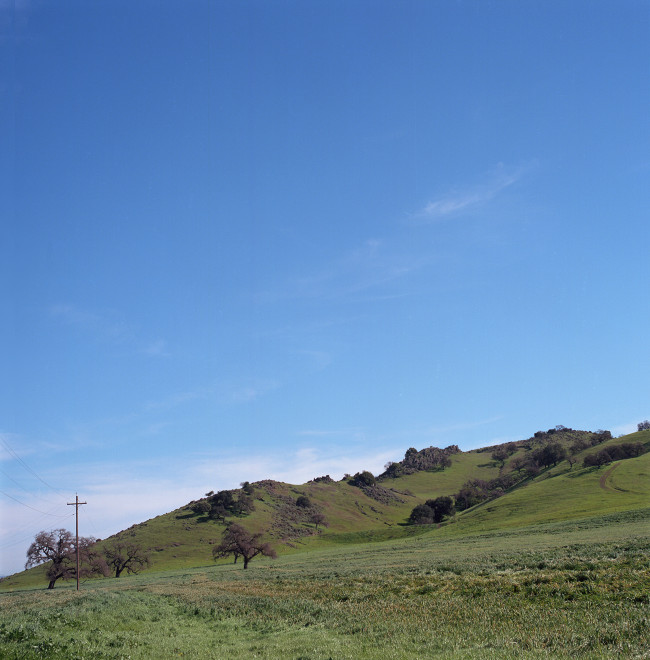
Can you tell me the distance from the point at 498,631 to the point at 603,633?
3.17 metres

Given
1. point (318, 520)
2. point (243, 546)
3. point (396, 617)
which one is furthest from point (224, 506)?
point (396, 617)

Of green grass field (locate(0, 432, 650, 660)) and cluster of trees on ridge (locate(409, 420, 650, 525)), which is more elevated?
cluster of trees on ridge (locate(409, 420, 650, 525))

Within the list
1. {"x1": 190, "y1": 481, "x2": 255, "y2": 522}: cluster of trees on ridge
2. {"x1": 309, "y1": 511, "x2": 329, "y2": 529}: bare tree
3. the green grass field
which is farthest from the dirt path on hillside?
{"x1": 190, "y1": 481, "x2": 255, "y2": 522}: cluster of trees on ridge

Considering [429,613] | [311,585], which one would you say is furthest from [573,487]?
[429,613]

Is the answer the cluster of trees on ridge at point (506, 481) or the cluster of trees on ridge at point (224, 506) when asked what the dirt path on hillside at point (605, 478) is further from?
the cluster of trees on ridge at point (224, 506)

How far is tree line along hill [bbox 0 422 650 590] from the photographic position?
101125 millimetres

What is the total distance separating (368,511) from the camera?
187m

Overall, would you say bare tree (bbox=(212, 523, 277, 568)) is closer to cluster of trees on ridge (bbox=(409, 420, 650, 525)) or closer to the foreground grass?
the foreground grass

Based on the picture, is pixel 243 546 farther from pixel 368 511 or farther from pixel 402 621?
pixel 368 511

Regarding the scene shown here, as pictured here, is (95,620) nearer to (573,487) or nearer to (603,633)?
(603,633)

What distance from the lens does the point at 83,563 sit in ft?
272

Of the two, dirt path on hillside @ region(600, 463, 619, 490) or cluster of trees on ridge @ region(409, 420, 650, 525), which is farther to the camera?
cluster of trees on ridge @ region(409, 420, 650, 525)

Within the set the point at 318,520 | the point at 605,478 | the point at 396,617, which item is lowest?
the point at 396,617

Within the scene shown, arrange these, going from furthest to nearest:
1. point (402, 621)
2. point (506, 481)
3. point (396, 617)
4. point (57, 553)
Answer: point (506, 481) → point (57, 553) → point (396, 617) → point (402, 621)
